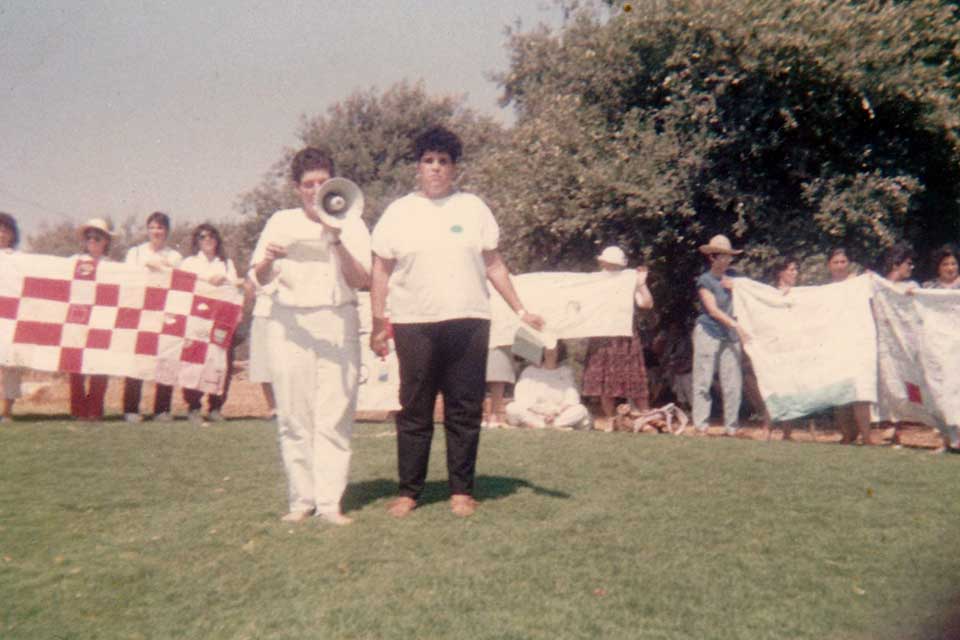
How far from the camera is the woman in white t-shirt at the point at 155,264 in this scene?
1010 centimetres

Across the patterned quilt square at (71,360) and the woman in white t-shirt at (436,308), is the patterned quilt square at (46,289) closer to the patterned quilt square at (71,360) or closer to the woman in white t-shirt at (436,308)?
the patterned quilt square at (71,360)

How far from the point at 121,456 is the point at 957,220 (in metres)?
11.1

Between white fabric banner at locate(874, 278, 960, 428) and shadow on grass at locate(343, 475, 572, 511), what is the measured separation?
14.3ft

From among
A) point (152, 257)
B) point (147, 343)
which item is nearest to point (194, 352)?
point (147, 343)

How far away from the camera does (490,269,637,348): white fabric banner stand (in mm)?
11117

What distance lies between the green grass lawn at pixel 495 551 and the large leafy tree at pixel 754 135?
5.94 metres

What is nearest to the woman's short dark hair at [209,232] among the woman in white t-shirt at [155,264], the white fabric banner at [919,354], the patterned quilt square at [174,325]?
the woman in white t-shirt at [155,264]

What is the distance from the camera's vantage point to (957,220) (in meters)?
13.5

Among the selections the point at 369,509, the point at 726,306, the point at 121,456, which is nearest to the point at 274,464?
the point at 121,456

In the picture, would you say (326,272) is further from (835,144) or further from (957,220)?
(957,220)

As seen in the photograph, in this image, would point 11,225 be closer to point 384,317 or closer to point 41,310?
point 41,310

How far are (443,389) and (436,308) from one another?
0.48 metres

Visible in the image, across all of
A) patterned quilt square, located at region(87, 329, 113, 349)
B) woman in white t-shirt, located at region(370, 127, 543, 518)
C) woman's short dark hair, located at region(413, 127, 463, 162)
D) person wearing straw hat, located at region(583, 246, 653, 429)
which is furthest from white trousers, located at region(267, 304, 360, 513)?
person wearing straw hat, located at region(583, 246, 653, 429)

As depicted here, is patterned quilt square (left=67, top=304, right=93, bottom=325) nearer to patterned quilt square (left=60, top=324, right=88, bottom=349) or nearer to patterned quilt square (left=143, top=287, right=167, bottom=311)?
patterned quilt square (left=60, top=324, right=88, bottom=349)
